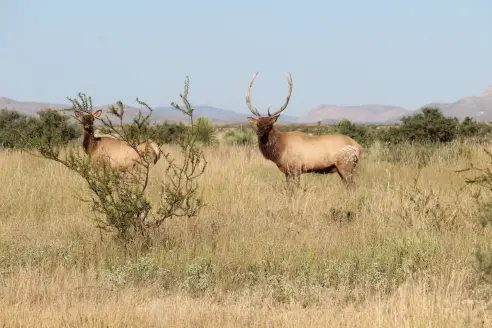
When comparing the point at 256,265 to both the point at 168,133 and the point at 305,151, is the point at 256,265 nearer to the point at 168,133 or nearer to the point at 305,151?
the point at 305,151

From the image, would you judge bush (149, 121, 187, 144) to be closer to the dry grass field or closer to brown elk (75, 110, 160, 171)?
brown elk (75, 110, 160, 171)

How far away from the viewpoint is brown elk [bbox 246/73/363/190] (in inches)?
429

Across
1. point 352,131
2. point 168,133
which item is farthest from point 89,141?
point 168,133

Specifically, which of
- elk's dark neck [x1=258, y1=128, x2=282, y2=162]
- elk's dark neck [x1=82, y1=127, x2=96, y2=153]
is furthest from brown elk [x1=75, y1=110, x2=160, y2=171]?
elk's dark neck [x1=258, y1=128, x2=282, y2=162]

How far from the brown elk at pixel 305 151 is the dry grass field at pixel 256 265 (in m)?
1.25

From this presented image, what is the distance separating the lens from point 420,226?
7.18 m

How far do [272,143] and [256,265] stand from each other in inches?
205

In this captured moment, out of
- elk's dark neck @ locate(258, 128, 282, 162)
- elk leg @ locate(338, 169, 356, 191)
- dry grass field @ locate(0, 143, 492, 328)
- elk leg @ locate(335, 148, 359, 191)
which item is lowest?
dry grass field @ locate(0, 143, 492, 328)

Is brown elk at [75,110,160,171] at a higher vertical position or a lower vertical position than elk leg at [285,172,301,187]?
higher

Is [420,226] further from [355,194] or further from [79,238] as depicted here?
[79,238]

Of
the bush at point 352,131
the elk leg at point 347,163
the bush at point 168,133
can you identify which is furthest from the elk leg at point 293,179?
the bush at point 352,131

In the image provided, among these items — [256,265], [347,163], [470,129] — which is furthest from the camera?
[470,129]

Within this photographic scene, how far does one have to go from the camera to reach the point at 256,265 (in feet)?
19.6

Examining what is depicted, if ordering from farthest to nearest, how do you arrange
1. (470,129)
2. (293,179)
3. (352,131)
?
(470,129) → (352,131) → (293,179)
